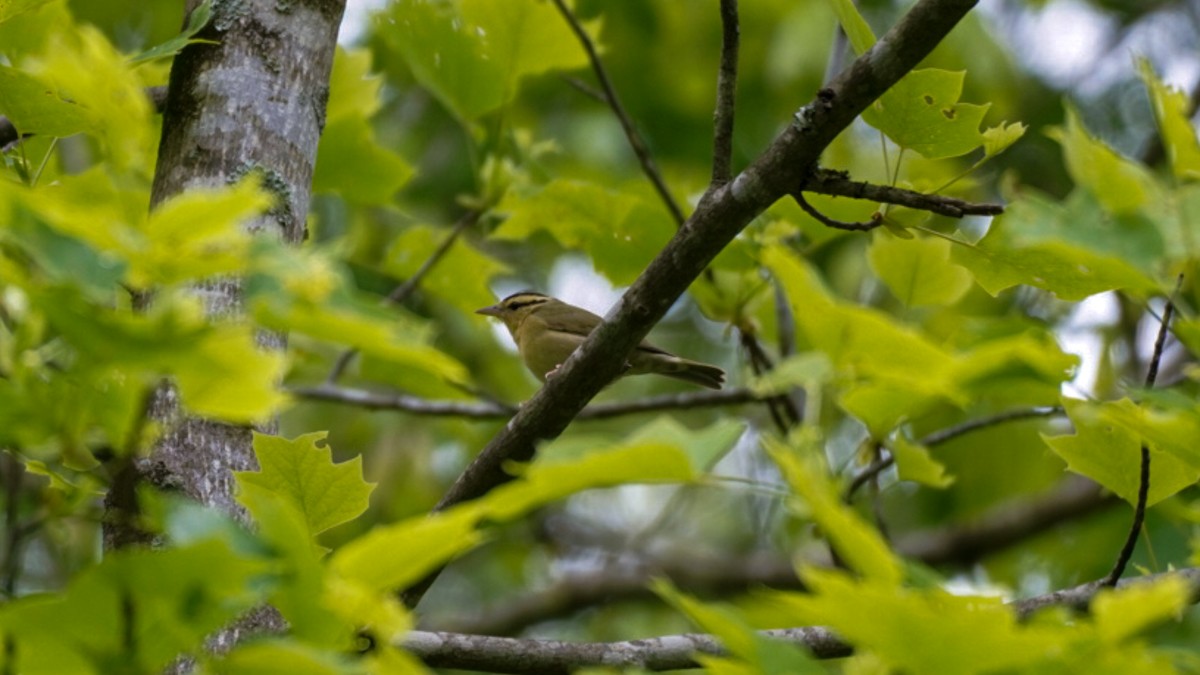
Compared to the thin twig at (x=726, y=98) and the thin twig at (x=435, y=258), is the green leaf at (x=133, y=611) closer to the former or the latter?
the thin twig at (x=726, y=98)

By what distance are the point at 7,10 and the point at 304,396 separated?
2.46m

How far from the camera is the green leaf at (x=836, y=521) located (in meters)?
1.38

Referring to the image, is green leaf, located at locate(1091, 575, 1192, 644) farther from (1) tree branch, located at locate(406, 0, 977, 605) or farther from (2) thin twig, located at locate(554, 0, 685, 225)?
(2) thin twig, located at locate(554, 0, 685, 225)

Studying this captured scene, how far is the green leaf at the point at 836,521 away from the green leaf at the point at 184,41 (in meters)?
1.53

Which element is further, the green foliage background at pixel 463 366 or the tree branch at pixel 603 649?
the tree branch at pixel 603 649

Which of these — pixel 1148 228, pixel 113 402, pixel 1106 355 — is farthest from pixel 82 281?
pixel 1106 355

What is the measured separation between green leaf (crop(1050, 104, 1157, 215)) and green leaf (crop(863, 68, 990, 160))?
3.10 feet

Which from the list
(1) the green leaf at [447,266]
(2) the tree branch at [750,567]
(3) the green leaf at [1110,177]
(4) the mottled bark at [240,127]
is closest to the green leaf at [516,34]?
(1) the green leaf at [447,266]

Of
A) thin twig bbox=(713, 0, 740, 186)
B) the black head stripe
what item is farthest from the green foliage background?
the black head stripe

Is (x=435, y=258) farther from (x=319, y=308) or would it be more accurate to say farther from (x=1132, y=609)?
(x=1132, y=609)

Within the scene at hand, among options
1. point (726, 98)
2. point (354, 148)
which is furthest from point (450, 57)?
point (726, 98)

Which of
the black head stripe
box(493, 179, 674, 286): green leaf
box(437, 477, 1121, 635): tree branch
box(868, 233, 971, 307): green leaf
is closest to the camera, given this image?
box(868, 233, 971, 307): green leaf

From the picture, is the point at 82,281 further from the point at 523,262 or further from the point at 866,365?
the point at 523,262

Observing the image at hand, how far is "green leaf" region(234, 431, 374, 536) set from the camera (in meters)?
2.22
